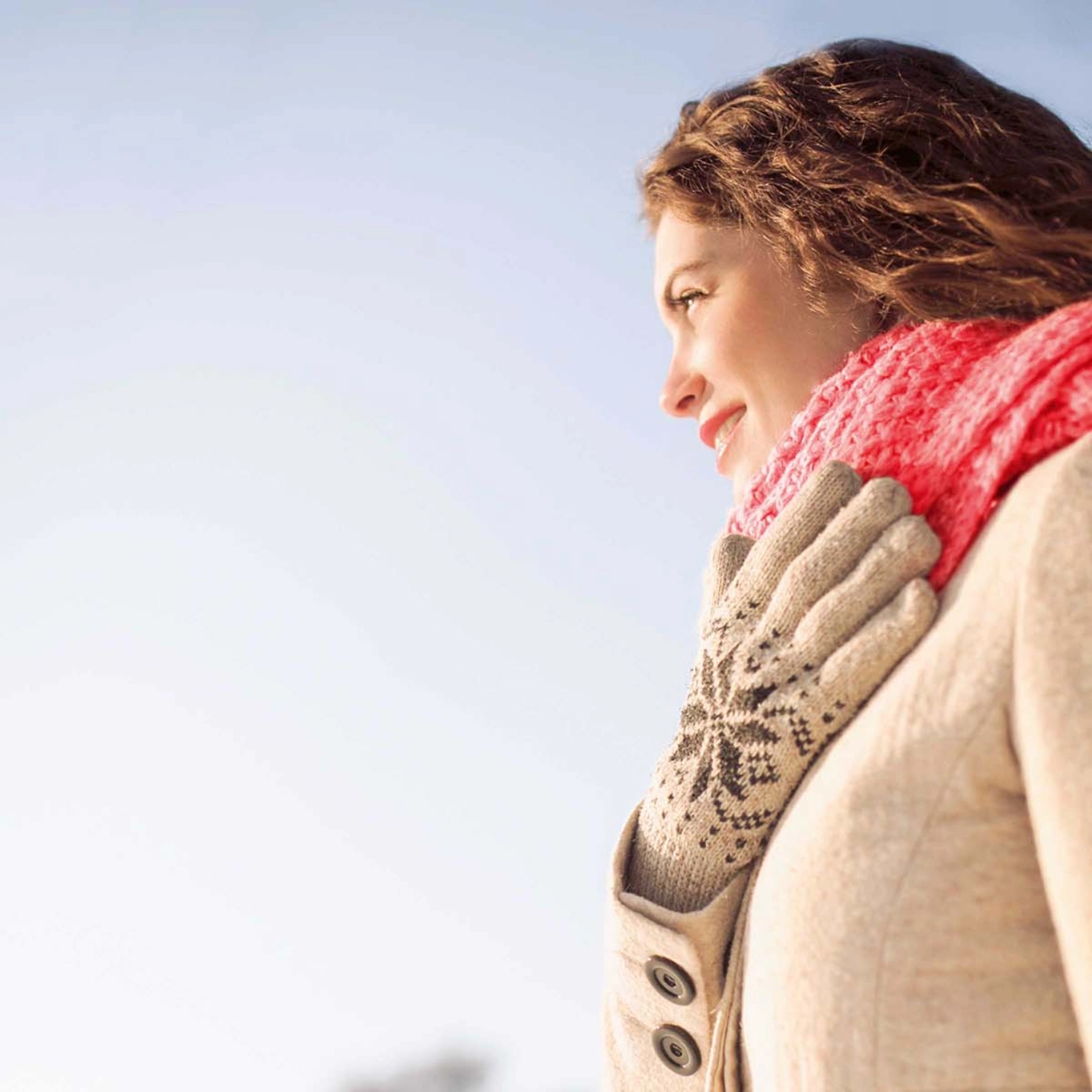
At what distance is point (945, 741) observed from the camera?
3.32ft

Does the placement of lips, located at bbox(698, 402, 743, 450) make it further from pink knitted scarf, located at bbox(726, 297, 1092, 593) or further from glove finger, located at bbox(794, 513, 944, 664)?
glove finger, located at bbox(794, 513, 944, 664)

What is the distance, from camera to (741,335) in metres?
1.58

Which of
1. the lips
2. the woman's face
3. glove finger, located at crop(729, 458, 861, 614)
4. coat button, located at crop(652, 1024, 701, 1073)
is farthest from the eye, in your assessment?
coat button, located at crop(652, 1024, 701, 1073)

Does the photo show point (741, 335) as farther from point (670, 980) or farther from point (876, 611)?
point (670, 980)

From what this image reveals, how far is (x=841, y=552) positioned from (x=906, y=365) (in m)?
0.24

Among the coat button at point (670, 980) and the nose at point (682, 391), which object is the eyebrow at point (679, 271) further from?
the coat button at point (670, 980)

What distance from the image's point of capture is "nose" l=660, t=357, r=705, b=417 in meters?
1.68

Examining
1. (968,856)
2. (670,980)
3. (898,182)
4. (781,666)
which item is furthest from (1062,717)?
(898,182)

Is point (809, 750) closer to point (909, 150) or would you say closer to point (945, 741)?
point (945, 741)

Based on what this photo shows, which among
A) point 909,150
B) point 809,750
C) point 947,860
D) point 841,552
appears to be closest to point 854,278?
point 909,150

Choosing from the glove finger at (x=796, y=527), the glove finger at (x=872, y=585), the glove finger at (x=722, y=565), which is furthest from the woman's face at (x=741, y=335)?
the glove finger at (x=872, y=585)

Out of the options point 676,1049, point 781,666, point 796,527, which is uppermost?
point 796,527

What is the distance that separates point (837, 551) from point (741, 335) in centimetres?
47

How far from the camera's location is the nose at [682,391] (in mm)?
1678
